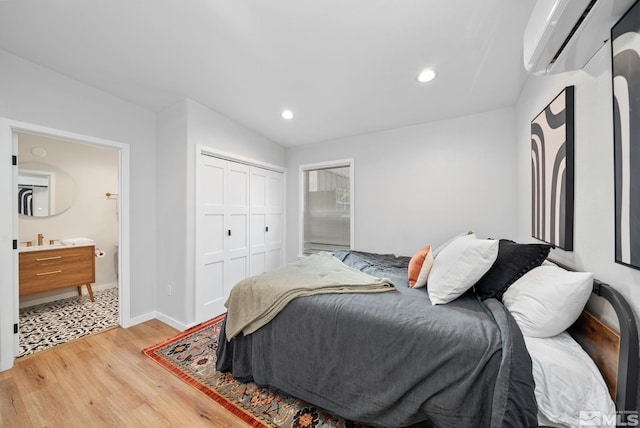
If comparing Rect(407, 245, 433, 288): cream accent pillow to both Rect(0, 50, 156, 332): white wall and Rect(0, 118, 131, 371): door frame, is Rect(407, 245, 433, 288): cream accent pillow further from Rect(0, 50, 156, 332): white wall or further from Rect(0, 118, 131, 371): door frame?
Rect(0, 118, 131, 371): door frame

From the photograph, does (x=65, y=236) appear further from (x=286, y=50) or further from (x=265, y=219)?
(x=286, y=50)

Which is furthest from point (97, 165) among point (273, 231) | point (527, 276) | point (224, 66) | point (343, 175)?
point (527, 276)

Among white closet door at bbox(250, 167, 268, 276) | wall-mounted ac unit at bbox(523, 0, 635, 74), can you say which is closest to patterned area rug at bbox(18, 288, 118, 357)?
white closet door at bbox(250, 167, 268, 276)

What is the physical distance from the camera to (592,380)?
0.95 metres

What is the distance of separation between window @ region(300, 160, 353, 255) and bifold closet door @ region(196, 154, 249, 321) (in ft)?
3.45

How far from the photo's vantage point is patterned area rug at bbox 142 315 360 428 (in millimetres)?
1479

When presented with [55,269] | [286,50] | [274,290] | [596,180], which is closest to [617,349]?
[596,180]

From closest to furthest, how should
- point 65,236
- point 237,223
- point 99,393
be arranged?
point 99,393 < point 237,223 < point 65,236

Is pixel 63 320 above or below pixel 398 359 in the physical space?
below

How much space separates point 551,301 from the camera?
1.12m

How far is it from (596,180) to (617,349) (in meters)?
0.72

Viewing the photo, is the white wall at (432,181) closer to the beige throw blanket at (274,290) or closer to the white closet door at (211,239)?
the beige throw blanket at (274,290)

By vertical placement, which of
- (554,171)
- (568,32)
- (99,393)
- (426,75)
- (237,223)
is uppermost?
(426,75)

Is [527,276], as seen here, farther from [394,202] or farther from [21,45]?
[21,45]
